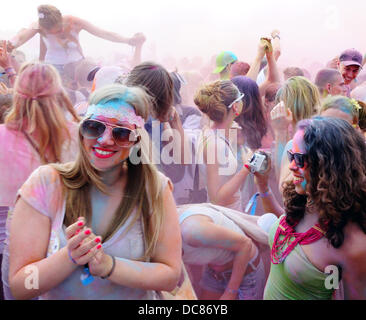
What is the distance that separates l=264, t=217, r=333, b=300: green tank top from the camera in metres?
1.17

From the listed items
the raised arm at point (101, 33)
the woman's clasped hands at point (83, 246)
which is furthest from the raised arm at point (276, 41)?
the woman's clasped hands at point (83, 246)

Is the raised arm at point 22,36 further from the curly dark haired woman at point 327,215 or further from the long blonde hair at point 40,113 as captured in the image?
the curly dark haired woman at point 327,215

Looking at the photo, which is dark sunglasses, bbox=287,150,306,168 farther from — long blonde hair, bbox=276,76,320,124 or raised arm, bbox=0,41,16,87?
raised arm, bbox=0,41,16,87

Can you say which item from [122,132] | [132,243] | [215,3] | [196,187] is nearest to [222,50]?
[215,3]

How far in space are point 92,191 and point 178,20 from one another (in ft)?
3.23

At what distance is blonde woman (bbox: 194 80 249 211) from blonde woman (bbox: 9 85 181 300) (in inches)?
16.0

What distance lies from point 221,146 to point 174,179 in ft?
0.80

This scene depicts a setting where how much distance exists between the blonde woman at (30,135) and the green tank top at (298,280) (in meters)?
0.80

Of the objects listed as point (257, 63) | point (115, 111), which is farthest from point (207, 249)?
point (257, 63)

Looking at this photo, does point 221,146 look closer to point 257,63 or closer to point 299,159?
point 299,159

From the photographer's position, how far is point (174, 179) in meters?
1.54

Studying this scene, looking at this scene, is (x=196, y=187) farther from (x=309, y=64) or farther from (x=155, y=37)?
(x=309, y=64)

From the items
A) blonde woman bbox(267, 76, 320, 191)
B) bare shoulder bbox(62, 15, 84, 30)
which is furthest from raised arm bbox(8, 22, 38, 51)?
blonde woman bbox(267, 76, 320, 191)

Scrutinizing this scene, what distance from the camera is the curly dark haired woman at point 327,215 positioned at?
3.70 feet
